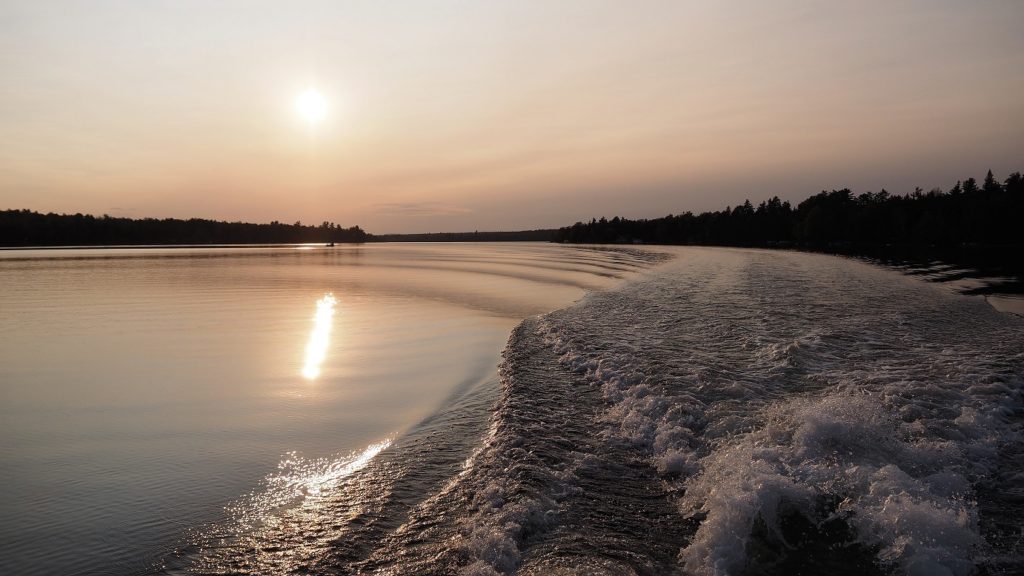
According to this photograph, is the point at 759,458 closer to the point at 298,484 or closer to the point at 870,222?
the point at 298,484

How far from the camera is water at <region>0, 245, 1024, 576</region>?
4531mm

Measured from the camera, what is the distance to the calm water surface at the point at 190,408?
5113mm

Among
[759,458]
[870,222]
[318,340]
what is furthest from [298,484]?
[870,222]

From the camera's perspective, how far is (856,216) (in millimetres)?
131250

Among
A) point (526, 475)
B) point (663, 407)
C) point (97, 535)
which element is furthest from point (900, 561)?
point (97, 535)

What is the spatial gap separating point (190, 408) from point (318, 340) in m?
6.04

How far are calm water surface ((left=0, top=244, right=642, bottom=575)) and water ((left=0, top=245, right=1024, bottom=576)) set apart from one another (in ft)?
0.16

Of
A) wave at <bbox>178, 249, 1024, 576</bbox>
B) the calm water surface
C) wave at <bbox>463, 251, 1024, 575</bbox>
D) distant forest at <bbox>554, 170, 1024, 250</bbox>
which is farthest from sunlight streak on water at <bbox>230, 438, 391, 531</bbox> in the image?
distant forest at <bbox>554, 170, 1024, 250</bbox>

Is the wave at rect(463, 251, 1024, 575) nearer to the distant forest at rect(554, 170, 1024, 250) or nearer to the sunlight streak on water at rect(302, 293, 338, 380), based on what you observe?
the sunlight streak on water at rect(302, 293, 338, 380)

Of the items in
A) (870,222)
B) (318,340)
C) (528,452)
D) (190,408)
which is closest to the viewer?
(528,452)

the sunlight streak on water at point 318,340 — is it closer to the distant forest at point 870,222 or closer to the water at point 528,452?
the water at point 528,452

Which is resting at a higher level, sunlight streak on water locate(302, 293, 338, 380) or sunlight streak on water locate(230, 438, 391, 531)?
sunlight streak on water locate(302, 293, 338, 380)

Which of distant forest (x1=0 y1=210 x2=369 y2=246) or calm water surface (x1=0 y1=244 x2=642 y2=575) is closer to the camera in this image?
calm water surface (x1=0 y1=244 x2=642 y2=575)

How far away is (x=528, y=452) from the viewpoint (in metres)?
6.64
